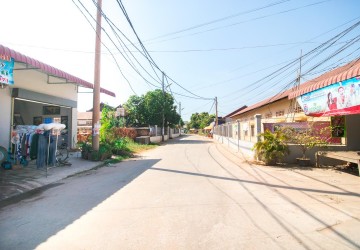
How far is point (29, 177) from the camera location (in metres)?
9.26

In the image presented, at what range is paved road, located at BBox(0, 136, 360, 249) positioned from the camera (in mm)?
4016

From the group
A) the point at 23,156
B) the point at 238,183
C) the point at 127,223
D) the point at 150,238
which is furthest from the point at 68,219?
the point at 23,156

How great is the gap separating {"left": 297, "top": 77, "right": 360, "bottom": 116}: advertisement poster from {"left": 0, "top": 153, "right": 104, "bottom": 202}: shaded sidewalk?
998 cm

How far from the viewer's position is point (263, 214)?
206 inches

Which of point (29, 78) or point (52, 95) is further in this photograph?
point (52, 95)

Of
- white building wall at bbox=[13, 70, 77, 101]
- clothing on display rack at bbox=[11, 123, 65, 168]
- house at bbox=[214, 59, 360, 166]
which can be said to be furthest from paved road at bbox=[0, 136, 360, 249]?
white building wall at bbox=[13, 70, 77, 101]

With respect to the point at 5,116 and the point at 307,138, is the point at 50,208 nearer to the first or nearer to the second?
the point at 5,116

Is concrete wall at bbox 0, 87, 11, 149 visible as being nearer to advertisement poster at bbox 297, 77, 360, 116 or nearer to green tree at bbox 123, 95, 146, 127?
advertisement poster at bbox 297, 77, 360, 116

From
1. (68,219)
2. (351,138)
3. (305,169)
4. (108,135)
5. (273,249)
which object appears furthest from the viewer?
(108,135)

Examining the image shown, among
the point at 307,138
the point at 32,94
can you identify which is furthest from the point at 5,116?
the point at 307,138

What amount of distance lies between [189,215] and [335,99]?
7.86m

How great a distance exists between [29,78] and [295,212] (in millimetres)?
12966

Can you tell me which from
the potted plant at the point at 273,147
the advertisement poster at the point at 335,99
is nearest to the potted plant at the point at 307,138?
the potted plant at the point at 273,147

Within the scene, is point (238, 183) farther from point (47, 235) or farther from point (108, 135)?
point (108, 135)
